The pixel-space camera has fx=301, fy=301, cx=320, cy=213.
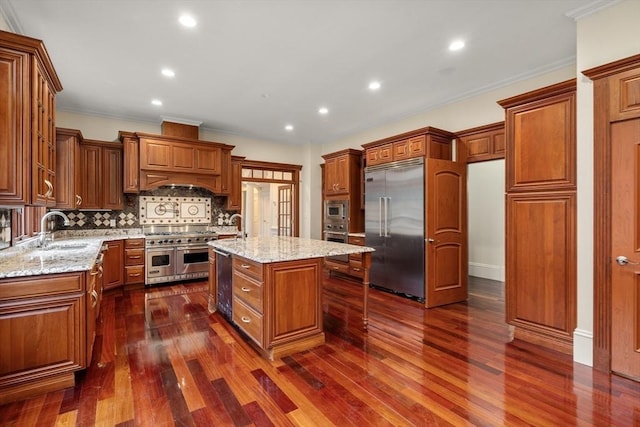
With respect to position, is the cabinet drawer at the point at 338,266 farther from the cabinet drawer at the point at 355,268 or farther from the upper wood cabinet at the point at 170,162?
the upper wood cabinet at the point at 170,162

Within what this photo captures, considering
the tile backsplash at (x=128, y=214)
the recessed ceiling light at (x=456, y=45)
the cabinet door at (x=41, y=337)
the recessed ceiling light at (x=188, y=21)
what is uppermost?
the recessed ceiling light at (x=188, y=21)

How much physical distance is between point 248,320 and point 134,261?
3021 millimetres

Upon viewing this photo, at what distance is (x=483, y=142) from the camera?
160 inches

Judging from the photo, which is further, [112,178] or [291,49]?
[112,178]

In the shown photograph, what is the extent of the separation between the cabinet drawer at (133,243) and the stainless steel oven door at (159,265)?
0.14 meters

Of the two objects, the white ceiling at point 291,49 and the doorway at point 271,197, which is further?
the doorway at point 271,197

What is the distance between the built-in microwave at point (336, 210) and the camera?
5.56 metres

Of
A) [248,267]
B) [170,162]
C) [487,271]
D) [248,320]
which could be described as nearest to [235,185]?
[170,162]

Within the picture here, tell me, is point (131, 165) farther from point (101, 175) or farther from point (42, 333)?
point (42, 333)

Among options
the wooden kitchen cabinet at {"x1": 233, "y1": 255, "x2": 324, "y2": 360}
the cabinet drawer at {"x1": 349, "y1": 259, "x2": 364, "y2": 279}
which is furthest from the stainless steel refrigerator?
the wooden kitchen cabinet at {"x1": 233, "y1": 255, "x2": 324, "y2": 360}

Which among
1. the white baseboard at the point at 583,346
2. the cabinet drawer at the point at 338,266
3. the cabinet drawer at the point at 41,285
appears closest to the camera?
the cabinet drawer at the point at 41,285

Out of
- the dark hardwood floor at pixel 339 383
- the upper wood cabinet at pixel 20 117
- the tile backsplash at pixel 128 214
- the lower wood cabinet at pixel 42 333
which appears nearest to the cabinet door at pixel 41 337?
the lower wood cabinet at pixel 42 333

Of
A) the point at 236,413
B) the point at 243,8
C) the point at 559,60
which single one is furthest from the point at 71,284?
the point at 559,60

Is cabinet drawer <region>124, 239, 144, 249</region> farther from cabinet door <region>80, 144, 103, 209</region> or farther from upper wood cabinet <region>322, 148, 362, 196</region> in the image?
upper wood cabinet <region>322, 148, 362, 196</region>
